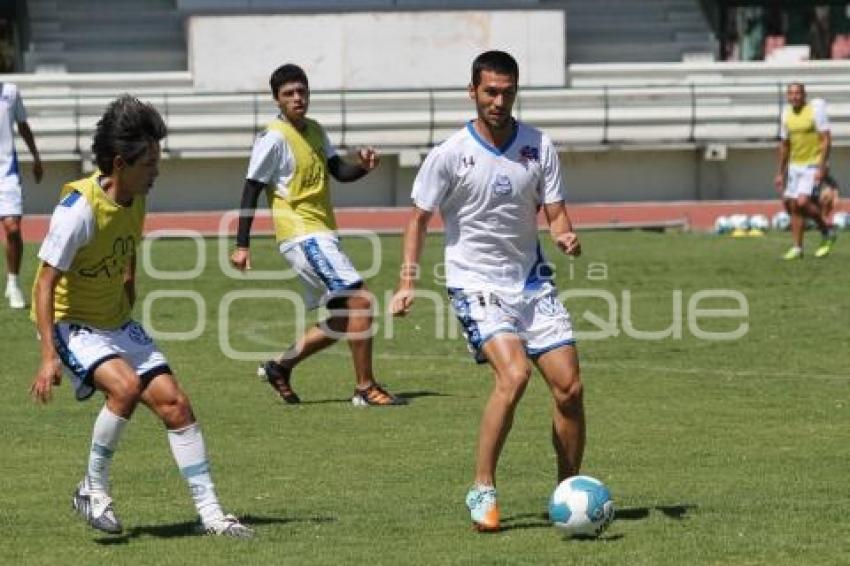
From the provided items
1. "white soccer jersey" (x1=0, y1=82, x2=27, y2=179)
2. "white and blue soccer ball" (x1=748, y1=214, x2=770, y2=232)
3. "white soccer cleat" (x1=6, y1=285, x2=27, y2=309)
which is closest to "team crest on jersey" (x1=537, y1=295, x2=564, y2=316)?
"white soccer jersey" (x1=0, y1=82, x2=27, y2=179)

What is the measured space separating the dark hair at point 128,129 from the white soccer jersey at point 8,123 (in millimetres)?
11271

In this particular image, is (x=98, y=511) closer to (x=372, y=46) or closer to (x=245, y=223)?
(x=245, y=223)

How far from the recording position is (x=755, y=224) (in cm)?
3098

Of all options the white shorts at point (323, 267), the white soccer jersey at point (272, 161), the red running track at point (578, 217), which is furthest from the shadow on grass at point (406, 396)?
the red running track at point (578, 217)

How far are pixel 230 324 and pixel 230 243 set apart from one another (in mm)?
8924

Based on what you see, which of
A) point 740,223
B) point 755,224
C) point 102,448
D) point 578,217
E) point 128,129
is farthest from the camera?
point 578,217

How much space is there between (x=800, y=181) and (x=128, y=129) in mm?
19307

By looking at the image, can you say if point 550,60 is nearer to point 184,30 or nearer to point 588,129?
point 588,129

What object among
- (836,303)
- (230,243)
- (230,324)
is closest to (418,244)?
(230,324)

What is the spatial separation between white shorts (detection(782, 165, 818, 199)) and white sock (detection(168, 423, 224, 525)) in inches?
742

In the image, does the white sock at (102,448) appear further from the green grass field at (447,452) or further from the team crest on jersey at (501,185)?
the team crest on jersey at (501,185)

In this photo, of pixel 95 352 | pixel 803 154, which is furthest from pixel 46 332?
pixel 803 154

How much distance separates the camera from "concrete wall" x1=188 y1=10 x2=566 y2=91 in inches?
1489

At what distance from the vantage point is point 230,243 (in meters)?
28.8
